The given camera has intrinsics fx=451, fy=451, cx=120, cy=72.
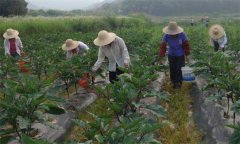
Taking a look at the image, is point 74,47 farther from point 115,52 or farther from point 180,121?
point 180,121

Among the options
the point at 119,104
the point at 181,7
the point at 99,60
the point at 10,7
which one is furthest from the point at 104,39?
the point at 181,7

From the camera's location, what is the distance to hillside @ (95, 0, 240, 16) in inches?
3292

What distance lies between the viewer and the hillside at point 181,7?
83.6m

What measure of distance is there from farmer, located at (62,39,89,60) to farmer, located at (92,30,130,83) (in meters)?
1.08

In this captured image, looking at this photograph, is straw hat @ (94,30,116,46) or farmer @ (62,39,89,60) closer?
straw hat @ (94,30,116,46)

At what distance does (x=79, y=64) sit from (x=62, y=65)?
11.2 inches

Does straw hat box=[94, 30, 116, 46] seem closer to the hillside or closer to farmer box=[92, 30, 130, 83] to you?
farmer box=[92, 30, 130, 83]

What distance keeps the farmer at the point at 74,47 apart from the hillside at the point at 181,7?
75.4 metres

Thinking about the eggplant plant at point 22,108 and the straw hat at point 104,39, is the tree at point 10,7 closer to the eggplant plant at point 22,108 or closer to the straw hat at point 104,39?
the straw hat at point 104,39

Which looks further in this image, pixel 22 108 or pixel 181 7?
pixel 181 7

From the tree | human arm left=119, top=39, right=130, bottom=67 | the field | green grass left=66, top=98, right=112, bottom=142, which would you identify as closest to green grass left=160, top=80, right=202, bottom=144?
the field

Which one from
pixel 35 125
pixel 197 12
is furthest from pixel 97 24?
pixel 197 12

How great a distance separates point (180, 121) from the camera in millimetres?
6633

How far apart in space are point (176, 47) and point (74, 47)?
1.90m
